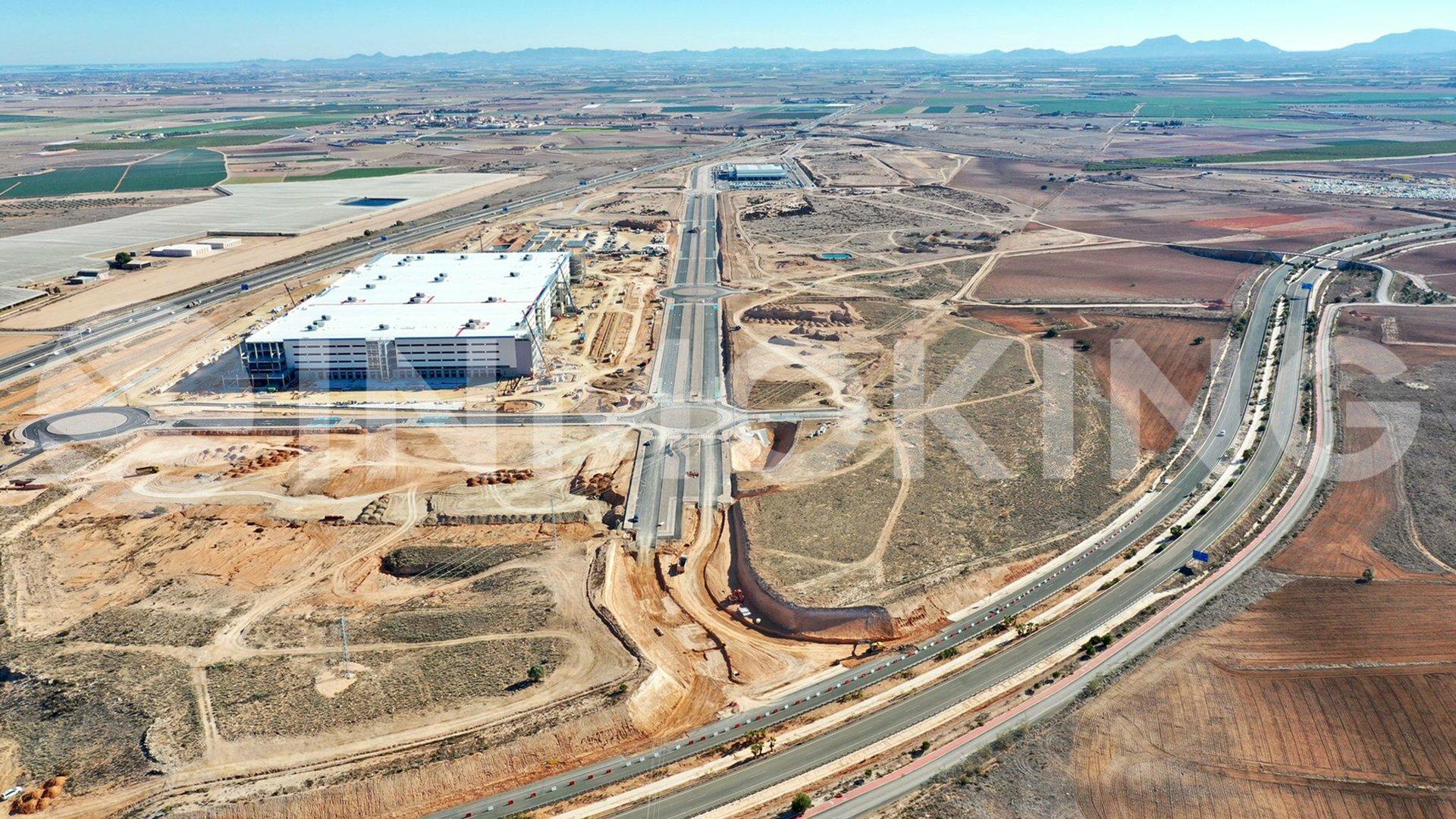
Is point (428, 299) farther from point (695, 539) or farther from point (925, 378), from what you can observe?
point (925, 378)

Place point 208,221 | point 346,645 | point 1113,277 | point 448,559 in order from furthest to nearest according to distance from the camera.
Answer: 1. point 208,221
2. point 1113,277
3. point 448,559
4. point 346,645

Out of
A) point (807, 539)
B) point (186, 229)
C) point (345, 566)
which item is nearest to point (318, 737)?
point (345, 566)

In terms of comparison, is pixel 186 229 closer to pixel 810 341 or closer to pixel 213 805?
pixel 810 341

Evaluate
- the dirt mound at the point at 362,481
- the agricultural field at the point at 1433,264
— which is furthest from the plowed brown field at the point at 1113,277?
the dirt mound at the point at 362,481

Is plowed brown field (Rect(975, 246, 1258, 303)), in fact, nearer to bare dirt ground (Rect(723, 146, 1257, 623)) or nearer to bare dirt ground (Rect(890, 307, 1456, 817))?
bare dirt ground (Rect(723, 146, 1257, 623))

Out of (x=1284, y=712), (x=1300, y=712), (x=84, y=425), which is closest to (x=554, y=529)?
(x=1284, y=712)

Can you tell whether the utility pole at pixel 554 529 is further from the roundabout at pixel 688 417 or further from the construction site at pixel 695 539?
the roundabout at pixel 688 417
